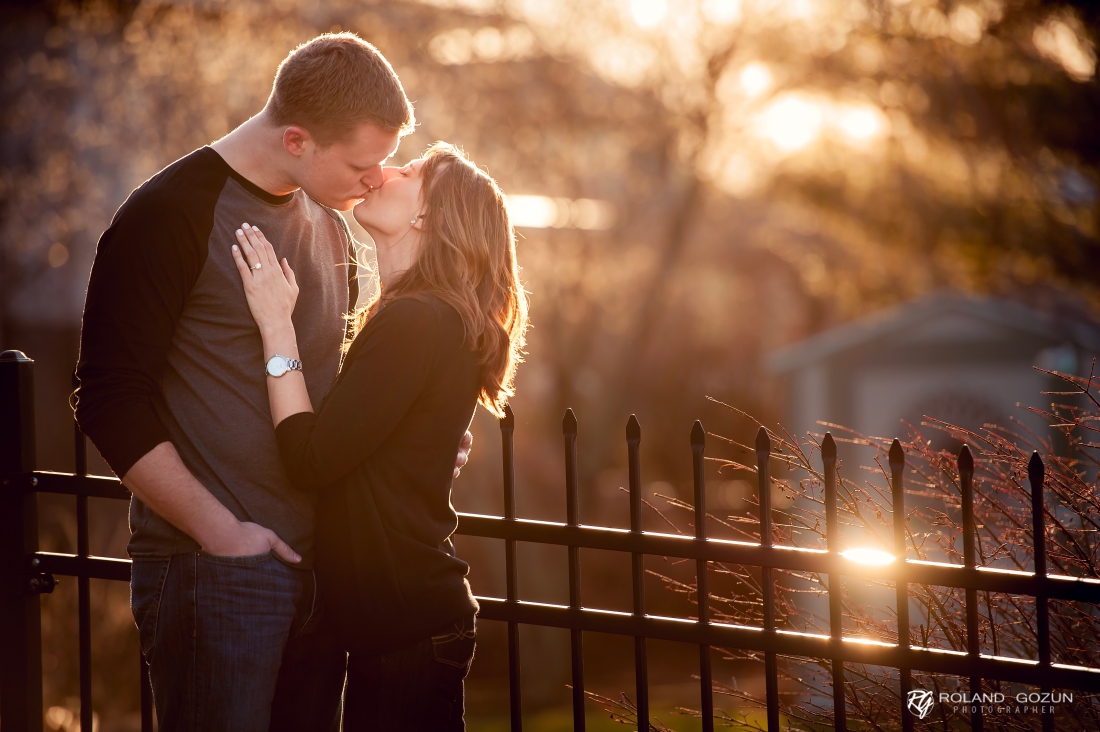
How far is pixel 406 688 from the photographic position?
6.85 ft

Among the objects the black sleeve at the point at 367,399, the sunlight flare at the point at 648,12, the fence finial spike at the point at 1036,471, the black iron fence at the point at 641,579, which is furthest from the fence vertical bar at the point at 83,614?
the sunlight flare at the point at 648,12

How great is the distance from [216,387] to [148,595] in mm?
461

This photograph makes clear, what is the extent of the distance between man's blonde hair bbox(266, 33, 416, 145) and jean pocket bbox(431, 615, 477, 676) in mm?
1105

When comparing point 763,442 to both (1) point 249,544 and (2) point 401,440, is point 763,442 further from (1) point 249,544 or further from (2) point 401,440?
(1) point 249,544

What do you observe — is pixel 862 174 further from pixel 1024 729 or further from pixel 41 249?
pixel 1024 729

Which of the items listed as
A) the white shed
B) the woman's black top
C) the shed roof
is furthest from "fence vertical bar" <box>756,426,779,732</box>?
the shed roof

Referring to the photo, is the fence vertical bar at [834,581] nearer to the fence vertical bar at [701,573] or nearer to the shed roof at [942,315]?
the fence vertical bar at [701,573]

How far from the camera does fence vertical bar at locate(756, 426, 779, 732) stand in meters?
2.31

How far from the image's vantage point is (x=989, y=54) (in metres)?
12.6

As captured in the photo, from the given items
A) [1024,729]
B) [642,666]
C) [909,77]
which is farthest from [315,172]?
[909,77]

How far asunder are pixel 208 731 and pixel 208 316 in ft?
2.82

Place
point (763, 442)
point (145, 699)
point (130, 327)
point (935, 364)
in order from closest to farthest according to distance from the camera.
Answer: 1. point (130, 327)
2. point (763, 442)
3. point (145, 699)
4. point (935, 364)

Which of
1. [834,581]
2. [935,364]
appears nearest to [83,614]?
[834,581]

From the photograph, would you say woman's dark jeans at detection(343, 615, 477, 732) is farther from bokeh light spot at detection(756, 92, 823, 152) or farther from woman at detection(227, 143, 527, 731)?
bokeh light spot at detection(756, 92, 823, 152)
